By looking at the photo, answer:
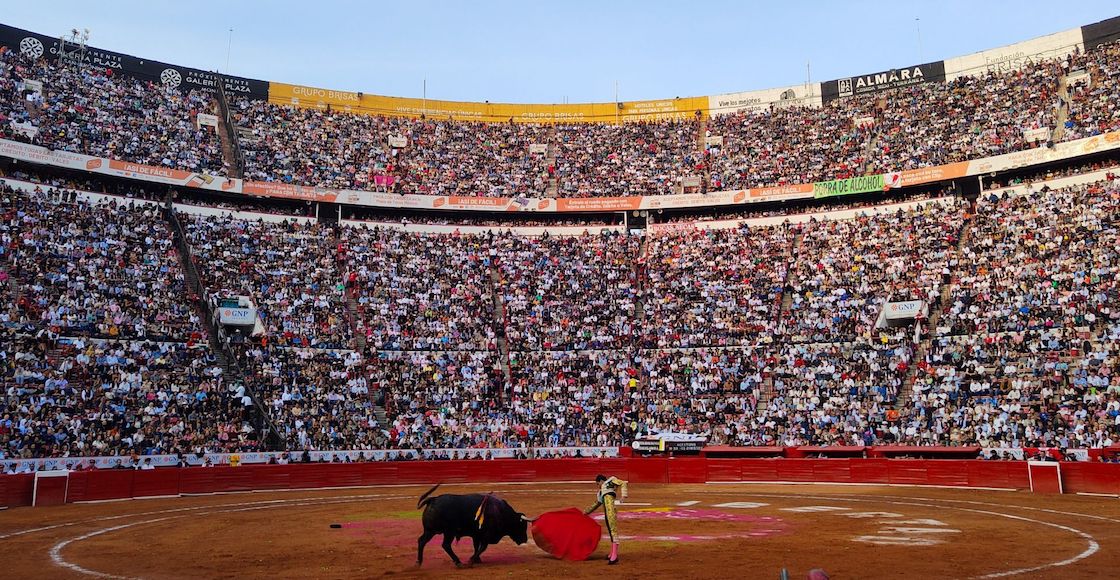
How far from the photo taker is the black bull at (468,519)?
1213 cm

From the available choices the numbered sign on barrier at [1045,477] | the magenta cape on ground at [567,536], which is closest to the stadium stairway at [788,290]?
the numbered sign on barrier at [1045,477]

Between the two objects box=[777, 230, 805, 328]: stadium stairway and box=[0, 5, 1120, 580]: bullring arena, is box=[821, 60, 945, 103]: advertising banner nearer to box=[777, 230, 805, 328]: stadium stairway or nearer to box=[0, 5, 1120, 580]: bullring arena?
box=[0, 5, 1120, 580]: bullring arena

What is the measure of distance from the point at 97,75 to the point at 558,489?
122ft

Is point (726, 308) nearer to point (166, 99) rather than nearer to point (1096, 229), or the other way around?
point (1096, 229)

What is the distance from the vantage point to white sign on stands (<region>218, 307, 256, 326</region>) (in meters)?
37.6

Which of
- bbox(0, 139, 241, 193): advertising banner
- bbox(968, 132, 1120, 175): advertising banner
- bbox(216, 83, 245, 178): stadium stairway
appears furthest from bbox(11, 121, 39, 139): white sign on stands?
bbox(968, 132, 1120, 175): advertising banner

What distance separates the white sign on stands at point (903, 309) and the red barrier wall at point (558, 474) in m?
10.0

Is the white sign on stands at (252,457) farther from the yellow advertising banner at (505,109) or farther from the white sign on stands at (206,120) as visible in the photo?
the yellow advertising banner at (505,109)

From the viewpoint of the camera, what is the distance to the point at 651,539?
15.6 metres

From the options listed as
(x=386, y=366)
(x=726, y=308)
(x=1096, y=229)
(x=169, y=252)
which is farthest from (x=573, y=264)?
(x=1096, y=229)

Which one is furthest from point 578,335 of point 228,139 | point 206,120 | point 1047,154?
point 206,120

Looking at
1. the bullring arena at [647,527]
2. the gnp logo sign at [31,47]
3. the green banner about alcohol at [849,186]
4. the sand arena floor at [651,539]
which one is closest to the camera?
the sand arena floor at [651,539]

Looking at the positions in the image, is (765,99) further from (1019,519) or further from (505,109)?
(1019,519)

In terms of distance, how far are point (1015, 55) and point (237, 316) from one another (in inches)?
1787
